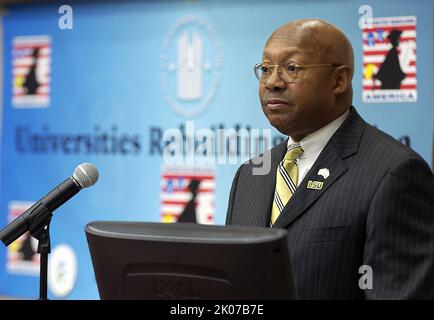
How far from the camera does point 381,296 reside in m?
1.78

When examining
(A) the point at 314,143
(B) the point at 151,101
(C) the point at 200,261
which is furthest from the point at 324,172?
(B) the point at 151,101

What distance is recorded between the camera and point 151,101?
159 inches

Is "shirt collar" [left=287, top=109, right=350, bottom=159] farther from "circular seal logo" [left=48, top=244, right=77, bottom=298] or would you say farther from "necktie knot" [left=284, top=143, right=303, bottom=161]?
"circular seal logo" [left=48, top=244, right=77, bottom=298]

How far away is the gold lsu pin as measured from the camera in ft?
6.61

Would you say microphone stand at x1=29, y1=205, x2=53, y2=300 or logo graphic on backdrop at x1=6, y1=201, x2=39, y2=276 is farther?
logo graphic on backdrop at x1=6, y1=201, x2=39, y2=276

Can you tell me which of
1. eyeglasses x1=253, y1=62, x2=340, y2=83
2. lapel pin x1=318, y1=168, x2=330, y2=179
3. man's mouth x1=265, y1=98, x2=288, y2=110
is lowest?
lapel pin x1=318, y1=168, x2=330, y2=179

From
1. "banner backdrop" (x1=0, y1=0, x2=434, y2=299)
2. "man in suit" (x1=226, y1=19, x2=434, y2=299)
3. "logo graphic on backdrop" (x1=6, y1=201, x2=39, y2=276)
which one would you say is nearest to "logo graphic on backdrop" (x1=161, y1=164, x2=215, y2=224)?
"banner backdrop" (x1=0, y1=0, x2=434, y2=299)

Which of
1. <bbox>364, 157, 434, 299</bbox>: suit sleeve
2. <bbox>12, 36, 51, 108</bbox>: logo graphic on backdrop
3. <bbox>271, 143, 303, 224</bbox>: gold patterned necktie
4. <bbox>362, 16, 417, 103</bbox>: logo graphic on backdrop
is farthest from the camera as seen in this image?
<bbox>12, 36, 51, 108</bbox>: logo graphic on backdrop

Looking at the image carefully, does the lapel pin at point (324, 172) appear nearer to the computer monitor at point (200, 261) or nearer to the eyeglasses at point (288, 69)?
the eyeglasses at point (288, 69)

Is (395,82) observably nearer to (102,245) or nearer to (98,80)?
(98,80)

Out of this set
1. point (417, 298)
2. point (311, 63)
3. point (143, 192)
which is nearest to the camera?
point (417, 298)

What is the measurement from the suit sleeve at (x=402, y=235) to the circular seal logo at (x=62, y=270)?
2.71m
